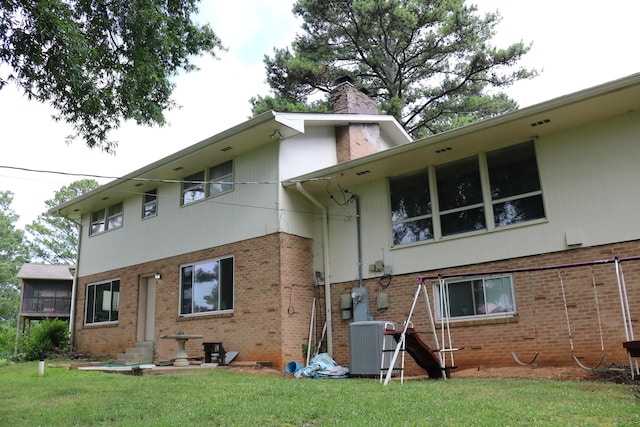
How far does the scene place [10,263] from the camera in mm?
38469

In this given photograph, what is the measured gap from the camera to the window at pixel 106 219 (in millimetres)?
16781

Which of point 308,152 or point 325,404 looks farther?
point 308,152

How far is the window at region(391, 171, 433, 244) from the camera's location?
35.2ft

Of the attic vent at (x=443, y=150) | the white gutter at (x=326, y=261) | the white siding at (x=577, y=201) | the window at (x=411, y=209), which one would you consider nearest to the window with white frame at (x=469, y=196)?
the window at (x=411, y=209)

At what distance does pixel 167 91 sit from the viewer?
368 inches

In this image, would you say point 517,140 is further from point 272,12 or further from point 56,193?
point 56,193

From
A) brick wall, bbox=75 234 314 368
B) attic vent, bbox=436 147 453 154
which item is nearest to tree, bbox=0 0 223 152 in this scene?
brick wall, bbox=75 234 314 368

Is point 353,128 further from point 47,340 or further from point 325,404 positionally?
point 47,340

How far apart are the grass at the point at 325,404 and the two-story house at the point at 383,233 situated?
6.01ft

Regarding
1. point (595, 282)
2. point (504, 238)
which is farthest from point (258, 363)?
point (595, 282)

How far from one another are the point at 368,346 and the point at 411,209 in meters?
3.08

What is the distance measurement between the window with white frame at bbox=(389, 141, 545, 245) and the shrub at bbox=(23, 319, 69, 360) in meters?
11.9

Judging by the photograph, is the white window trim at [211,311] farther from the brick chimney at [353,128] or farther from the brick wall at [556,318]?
the brick wall at [556,318]

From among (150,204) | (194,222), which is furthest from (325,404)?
(150,204)
